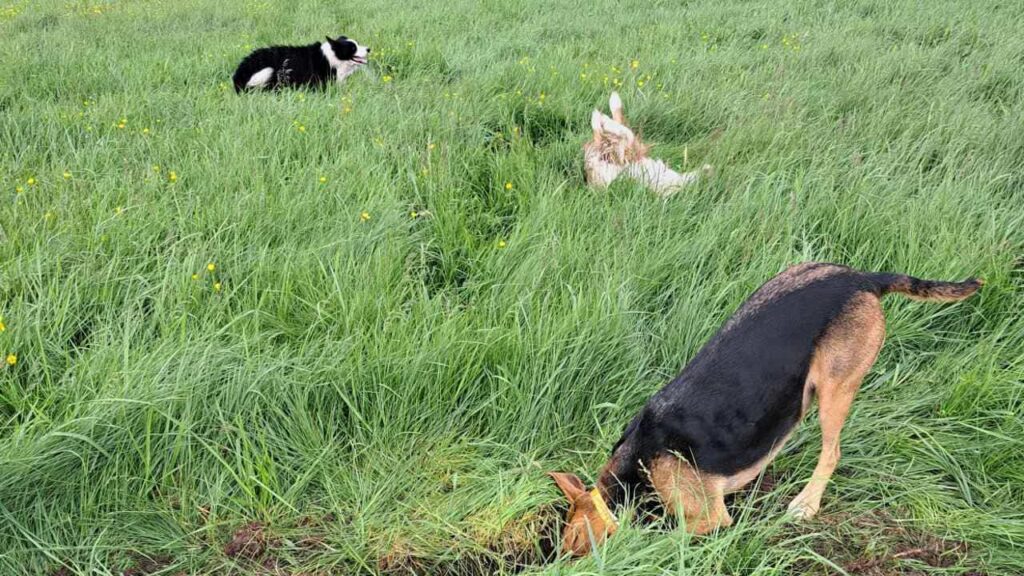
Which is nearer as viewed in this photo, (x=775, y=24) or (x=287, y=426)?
(x=287, y=426)

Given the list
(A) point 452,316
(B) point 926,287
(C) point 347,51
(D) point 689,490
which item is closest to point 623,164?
(A) point 452,316

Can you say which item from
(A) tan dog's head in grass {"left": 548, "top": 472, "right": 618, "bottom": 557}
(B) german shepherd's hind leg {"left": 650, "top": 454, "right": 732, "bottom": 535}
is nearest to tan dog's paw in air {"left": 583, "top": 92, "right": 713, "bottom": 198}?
(B) german shepherd's hind leg {"left": 650, "top": 454, "right": 732, "bottom": 535}

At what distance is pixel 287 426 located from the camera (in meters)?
2.27

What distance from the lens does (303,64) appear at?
18.9ft

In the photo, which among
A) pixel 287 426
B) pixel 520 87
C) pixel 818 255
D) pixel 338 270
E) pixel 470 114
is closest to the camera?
pixel 287 426

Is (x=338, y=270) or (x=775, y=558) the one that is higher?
(x=338, y=270)

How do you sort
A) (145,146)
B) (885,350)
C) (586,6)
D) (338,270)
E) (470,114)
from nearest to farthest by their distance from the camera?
(885,350), (338,270), (145,146), (470,114), (586,6)

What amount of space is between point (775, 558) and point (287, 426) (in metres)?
→ 1.58

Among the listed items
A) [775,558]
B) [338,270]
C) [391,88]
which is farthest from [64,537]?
[391,88]

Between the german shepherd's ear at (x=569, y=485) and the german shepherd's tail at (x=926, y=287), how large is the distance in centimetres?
115

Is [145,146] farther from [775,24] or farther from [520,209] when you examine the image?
[775,24]

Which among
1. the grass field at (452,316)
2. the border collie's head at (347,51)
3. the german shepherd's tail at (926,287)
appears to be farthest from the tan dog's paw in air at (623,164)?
the border collie's head at (347,51)

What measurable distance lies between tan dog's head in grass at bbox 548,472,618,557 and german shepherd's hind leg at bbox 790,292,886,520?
63 centimetres

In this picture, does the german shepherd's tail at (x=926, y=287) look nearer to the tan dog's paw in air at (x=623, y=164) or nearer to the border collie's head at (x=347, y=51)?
the tan dog's paw in air at (x=623, y=164)
